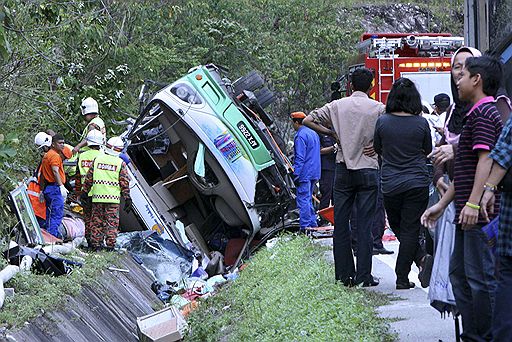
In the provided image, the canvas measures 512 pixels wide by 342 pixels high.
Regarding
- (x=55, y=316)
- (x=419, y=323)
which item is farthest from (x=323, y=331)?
(x=55, y=316)

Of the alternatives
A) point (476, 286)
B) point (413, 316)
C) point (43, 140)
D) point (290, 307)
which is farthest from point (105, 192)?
point (476, 286)

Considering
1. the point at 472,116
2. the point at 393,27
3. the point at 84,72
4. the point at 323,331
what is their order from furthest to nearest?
the point at 393,27, the point at 84,72, the point at 323,331, the point at 472,116

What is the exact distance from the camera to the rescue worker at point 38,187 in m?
13.6

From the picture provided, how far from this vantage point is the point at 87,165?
13180 millimetres

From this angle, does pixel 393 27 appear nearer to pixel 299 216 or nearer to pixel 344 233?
pixel 299 216

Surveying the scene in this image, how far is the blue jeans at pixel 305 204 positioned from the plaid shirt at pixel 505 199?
35.1ft

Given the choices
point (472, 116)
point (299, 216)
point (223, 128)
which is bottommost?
point (299, 216)

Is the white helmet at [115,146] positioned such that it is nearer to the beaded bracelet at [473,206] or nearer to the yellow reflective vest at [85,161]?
the yellow reflective vest at [85,161]

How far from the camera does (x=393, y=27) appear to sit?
4447cm

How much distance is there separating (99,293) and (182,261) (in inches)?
184

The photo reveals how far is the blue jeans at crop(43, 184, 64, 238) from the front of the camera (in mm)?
13484

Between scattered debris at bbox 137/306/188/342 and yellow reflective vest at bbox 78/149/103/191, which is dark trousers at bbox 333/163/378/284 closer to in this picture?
scattered debris at bbox 137/306/188/342

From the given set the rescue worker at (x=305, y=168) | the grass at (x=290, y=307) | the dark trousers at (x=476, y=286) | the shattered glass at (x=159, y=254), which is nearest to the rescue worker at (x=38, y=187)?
the shattered glass at (x=159, y=254)

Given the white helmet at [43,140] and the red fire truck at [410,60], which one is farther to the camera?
the red fire truck at [410,60]
